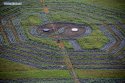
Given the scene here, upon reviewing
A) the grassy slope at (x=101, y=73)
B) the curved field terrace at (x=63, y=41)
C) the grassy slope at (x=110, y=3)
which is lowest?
the grassy slope at (x=101, y=73)

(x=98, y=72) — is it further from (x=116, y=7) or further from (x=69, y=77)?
(x=116, y=7)

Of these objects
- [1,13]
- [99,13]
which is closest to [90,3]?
[99,13]

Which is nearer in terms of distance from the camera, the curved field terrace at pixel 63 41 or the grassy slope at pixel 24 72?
the grassy slope at pixel 24 72

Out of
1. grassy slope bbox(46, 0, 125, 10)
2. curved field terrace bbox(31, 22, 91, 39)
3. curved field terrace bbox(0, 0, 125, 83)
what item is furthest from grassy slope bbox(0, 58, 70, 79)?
grassy slope bbox(46, 0, 125, 10)

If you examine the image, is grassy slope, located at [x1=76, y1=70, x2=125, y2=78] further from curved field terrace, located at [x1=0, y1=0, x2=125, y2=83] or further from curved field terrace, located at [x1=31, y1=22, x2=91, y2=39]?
curved field terrace, located at [x1=31, y1=22, x2=91, y2=39]

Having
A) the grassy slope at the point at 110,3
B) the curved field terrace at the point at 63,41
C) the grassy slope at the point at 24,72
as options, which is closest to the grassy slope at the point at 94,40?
the curved field terrace at the point at 63,41

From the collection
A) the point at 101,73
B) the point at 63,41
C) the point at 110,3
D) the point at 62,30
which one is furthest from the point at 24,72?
the point at 110,3

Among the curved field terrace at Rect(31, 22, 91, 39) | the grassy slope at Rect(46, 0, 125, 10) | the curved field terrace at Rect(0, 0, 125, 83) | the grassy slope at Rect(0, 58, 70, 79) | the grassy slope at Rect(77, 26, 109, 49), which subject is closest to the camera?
the grassy slope at Rect(0, 58, 70, 79)

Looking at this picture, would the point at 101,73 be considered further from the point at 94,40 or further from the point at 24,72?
the point at 24,72

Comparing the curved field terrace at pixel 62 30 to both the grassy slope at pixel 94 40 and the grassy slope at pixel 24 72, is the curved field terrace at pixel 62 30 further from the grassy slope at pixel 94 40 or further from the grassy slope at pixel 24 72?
the grassy slope at pixel 24 72
